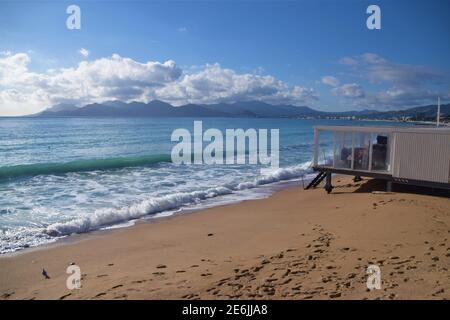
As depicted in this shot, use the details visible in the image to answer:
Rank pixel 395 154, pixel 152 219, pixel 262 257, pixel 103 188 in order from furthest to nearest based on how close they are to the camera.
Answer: pixel 103 188 → pixel 395 154 → pixel 152 219 → pixel 262 257

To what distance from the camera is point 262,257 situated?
24.8 ft

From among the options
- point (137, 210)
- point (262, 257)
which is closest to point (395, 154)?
point (262, 257)

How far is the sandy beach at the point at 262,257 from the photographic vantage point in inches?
232

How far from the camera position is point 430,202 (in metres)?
11.9

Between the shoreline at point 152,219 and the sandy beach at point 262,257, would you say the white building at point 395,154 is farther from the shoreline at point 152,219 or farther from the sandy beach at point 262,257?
the shoreline at point 152,219

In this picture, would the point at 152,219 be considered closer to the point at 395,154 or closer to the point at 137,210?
the point at 137,210

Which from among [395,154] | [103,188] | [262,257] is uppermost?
[395,154]

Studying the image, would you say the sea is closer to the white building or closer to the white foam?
the white foam

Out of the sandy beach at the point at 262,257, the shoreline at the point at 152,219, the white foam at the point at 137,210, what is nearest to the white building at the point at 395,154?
the sandy beach at the point at 262,257

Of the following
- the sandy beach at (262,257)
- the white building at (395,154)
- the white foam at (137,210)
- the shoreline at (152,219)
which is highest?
the white building at (395,154)

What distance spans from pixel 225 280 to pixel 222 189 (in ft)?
36.2

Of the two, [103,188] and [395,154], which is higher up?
[395,154]

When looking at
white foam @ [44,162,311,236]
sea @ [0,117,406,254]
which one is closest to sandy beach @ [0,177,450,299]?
white foam @ [44,162,311,236]

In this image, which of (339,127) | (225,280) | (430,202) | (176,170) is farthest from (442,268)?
Answer: (176,170)
